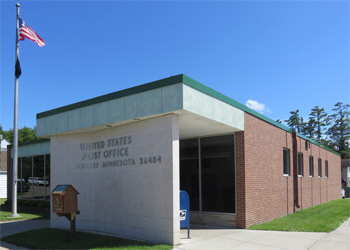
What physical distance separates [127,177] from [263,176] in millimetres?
5568

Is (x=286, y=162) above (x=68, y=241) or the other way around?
above

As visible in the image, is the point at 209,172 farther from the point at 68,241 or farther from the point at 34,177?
the point at 34,177

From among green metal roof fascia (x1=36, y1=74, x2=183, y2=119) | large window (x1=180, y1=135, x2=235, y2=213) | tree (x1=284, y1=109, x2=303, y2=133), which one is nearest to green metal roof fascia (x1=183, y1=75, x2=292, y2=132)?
green metal roof fascia (x1=36, y1=74, x2=183, y2=119)

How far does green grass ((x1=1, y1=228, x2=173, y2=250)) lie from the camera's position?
828 cm

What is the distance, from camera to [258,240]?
9.10 meters

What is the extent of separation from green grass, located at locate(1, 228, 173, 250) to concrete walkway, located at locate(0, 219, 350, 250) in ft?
1.34

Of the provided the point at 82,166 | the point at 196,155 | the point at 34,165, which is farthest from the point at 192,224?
the point at 34,165

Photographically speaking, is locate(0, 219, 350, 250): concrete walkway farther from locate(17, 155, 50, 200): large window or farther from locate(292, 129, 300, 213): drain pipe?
locate(17, 155, 50, 200): large window

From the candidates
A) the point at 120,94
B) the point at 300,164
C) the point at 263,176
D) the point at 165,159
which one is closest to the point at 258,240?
the point at 165,159

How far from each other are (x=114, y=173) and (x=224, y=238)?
3.92m

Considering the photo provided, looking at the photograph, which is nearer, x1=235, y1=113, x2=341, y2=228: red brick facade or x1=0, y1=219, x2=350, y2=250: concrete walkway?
x1=0, y1=219, x2=350, y2=250: concrete walkway

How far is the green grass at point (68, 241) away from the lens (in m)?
8.28

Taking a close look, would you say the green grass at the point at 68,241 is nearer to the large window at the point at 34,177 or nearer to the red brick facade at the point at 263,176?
the red brick facade at the point at 263,176

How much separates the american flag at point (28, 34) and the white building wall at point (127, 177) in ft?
22.9
